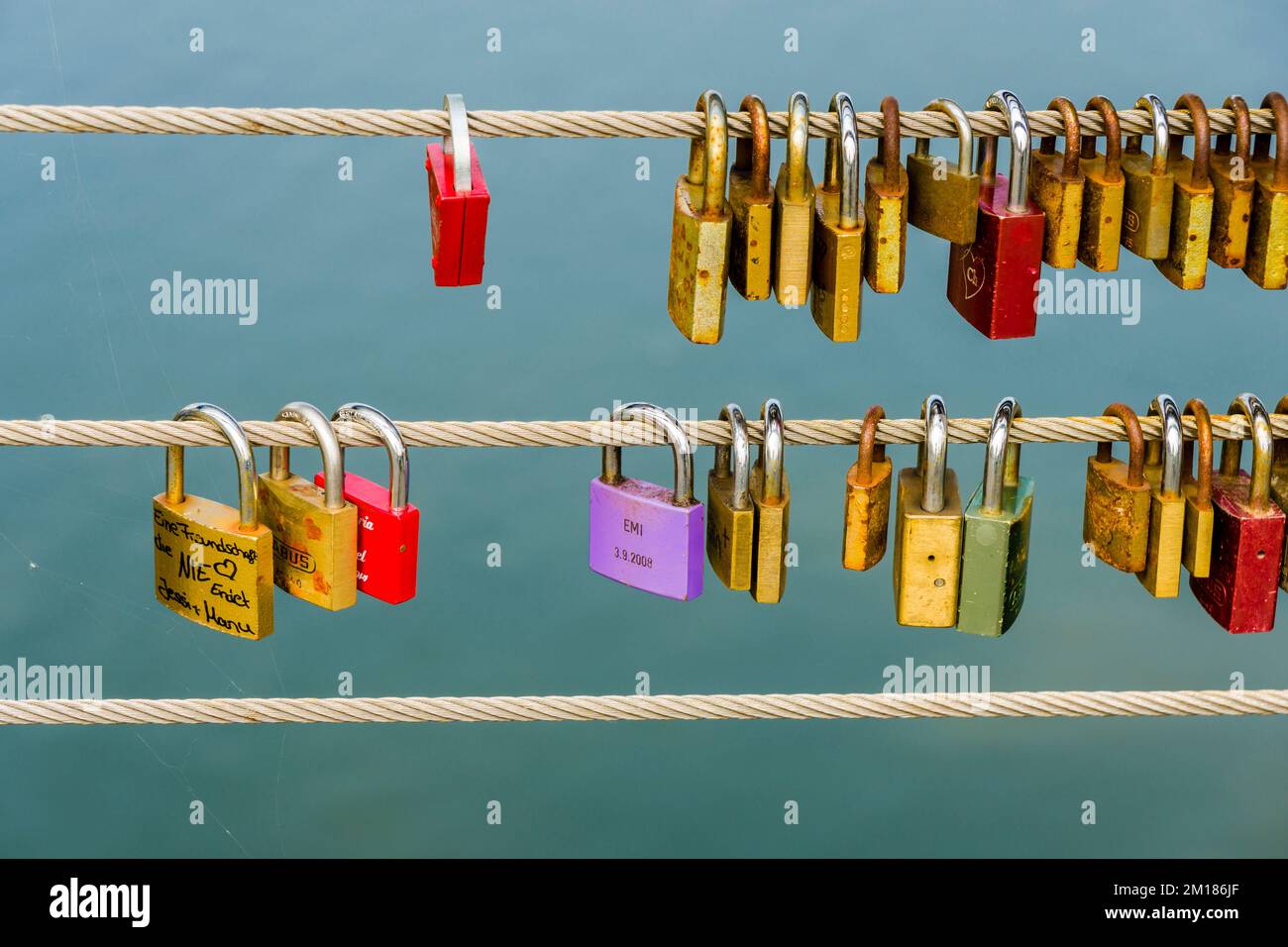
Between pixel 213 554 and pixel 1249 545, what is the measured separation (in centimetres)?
242

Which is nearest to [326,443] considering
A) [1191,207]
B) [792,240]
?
[792,240]

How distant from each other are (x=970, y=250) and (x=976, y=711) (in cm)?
113

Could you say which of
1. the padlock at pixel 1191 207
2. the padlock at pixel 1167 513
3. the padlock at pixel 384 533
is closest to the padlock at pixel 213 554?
the padlock at pixel 384 533

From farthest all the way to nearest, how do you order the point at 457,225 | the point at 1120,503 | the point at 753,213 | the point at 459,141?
the point at 1120,503, the point at 753,213, the point at 457,225, the point at 459,141

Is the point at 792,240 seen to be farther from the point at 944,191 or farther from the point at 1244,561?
the point at 1244,561

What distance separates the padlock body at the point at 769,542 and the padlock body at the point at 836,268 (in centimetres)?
37

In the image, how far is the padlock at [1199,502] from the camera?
5727mm

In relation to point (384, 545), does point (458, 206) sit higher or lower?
higher

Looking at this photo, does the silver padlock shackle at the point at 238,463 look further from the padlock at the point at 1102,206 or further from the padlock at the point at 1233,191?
the padlock at the point at 1233,191

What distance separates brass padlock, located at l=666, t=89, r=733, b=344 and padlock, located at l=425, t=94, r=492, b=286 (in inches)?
18.5

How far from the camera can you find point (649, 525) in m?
5.79

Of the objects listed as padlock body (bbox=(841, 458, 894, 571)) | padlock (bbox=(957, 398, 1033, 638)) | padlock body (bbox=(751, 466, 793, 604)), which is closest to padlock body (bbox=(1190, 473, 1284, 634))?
padlock (bbox=(957, 398, 1033, 638))

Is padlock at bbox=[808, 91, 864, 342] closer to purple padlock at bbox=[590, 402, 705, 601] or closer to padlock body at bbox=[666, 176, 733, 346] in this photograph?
padlock body at bbox=[666, 176, 733, 346]

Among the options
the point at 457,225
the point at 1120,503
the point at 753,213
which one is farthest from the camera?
the point at 1120,503
